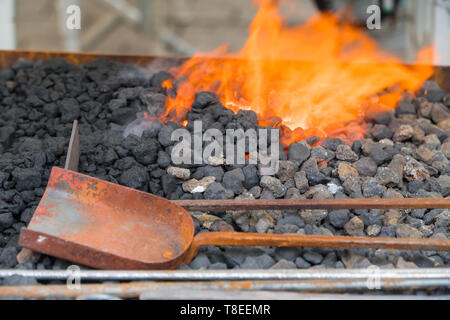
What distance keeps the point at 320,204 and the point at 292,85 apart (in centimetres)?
123

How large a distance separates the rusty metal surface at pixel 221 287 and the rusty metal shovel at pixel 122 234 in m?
0.16

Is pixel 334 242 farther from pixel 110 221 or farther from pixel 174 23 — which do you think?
pixel 174 23

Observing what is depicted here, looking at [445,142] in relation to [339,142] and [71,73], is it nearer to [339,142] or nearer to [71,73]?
[339,142]

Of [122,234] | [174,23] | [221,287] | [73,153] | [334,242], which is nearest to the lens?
[221,287]

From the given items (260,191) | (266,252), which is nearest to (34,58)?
(260,191)

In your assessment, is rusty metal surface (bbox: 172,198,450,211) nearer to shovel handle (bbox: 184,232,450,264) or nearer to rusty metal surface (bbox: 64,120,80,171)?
shovel handle (bbox: 184,232,450,264)

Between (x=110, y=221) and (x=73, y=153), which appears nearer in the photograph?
(x=110, y=221)

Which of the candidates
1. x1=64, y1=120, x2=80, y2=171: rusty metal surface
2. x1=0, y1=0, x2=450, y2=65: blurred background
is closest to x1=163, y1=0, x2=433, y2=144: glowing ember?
x1=64, y1=120, x2=80, y2=171: rusty metal surface

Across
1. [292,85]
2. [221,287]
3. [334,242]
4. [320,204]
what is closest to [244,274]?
[221,287]

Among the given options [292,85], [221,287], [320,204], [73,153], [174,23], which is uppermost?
[174,23]

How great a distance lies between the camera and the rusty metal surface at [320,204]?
2.13m

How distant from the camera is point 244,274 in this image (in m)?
1.81

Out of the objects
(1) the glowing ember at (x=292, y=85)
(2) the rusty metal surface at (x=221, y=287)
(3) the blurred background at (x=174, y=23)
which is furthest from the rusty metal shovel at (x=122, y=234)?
(3) the blurred background at (x=174, y=23)

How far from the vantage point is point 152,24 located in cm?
645
